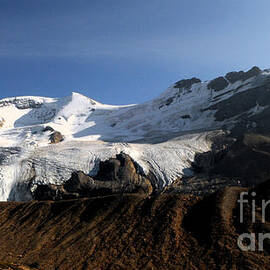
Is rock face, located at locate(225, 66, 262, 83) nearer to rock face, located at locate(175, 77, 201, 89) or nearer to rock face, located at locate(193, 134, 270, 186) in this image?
rock face, located at locate(175, 77, 201, 89)

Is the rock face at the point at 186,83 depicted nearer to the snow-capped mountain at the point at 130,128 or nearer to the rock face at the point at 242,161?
the snow-capped mountain at the point at 130,128

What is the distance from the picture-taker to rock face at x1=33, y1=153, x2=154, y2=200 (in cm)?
4569

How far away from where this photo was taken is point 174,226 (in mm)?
17844

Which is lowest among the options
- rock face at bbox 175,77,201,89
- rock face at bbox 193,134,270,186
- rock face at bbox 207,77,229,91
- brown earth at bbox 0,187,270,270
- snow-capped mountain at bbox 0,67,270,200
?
rock face at bbox 193,134,270,186

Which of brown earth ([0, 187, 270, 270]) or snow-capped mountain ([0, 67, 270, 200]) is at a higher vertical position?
snow-capped mountain ([0, 67, 270, 200])

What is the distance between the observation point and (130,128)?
95938mm

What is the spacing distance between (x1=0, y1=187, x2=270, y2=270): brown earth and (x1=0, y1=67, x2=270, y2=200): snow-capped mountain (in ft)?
84.4

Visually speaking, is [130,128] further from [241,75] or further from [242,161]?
[242,161]

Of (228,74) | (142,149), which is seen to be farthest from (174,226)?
(228,74)

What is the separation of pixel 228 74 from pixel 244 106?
39.3m

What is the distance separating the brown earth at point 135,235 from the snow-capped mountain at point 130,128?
25711 millimetres

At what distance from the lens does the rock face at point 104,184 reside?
150ft

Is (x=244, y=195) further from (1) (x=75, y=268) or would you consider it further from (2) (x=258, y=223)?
(1) (x=75, y=268)

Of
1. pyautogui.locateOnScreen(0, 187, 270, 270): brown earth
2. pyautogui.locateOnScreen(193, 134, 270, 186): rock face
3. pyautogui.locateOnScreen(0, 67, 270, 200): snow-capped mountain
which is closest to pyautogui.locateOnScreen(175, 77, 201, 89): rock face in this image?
pyautogui.locateOnScreen(0, 67, 270, 200): snow-capped mountain
